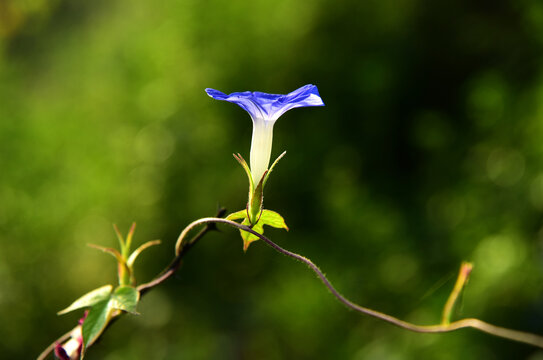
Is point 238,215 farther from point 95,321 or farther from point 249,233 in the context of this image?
point 95,321

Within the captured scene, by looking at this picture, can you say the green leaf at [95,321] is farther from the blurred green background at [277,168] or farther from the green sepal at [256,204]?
the blurred green background at [277,168]

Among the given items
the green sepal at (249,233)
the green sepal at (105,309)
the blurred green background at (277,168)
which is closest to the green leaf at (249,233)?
the green sepal at (249,233)

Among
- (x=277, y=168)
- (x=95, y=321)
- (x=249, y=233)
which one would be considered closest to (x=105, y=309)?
(x=95, y=321)

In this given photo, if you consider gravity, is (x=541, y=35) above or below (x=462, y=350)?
above

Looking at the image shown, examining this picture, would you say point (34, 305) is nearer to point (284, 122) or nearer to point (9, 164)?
point (9, 164)

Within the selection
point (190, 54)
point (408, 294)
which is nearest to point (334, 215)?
point (408, 294)
